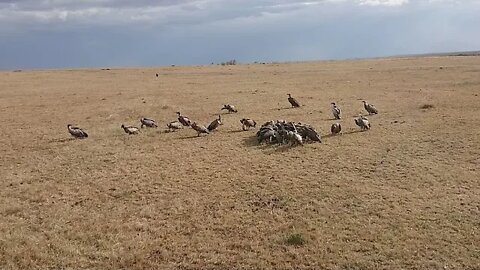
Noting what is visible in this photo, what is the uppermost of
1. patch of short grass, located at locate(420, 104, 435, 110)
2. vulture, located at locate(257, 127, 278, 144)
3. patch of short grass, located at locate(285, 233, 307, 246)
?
patch of short grass, located at locate(420, 104, 435, 110)

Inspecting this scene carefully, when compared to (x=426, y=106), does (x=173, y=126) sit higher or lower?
lower

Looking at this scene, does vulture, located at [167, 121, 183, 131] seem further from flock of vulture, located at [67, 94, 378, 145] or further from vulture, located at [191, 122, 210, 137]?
vulture, located at [191, 122, 210, 137]

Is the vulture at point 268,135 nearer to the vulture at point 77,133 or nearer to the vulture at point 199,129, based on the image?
the vulture at point 199,129

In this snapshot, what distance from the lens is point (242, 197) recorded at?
50.7ft

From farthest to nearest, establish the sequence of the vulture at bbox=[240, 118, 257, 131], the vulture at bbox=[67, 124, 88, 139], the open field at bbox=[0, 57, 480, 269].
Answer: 1. the vulture at bbox=[240, 118, 257, 131]
2. the vulture at bbox=[67, 124, 88, 139]
3. the open field at bbox=[0, 57, 480, 269]

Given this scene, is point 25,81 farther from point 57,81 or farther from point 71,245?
point 71,245

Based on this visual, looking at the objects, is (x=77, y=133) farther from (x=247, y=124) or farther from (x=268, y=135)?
(x=268, y=135)

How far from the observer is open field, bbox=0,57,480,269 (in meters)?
12.4

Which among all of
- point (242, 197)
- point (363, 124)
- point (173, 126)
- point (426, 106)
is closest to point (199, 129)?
point (173, 126)

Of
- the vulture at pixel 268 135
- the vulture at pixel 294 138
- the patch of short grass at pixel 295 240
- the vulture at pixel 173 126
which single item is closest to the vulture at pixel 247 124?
the vulture at pixel 268 135

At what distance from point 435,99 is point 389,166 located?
53.4 feet

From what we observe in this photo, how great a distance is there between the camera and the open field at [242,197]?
488 inches

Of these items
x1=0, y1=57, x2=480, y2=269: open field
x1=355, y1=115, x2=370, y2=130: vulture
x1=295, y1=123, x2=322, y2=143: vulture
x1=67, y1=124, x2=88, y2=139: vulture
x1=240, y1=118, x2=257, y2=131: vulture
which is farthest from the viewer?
x1=240, y1=118, x2=257, y2=131: vulture

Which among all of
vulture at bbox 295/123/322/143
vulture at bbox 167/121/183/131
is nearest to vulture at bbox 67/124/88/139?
vulture at bbox 167/121/183/131
